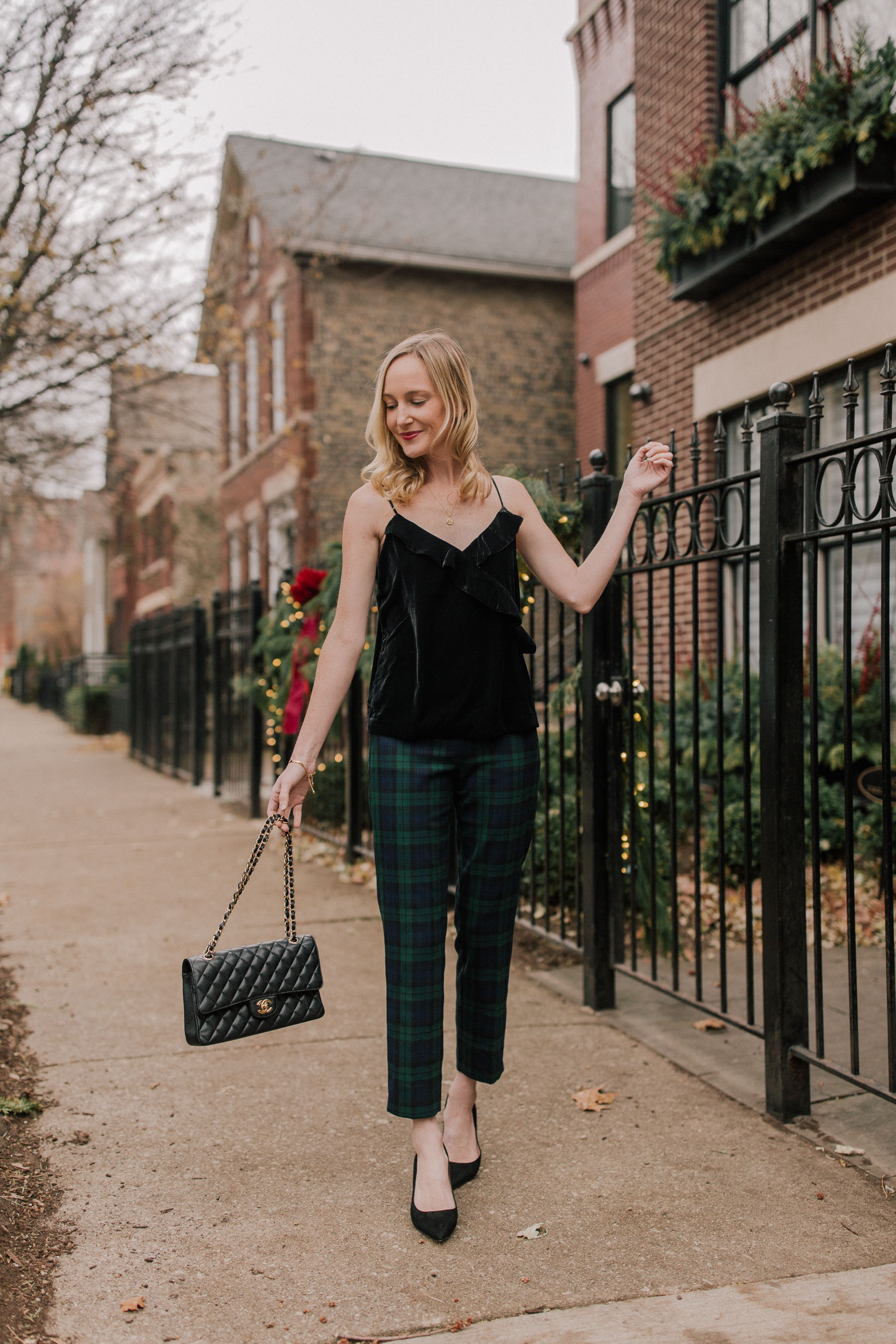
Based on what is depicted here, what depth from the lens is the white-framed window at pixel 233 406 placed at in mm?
17688

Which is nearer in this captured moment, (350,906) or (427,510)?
(427,510)

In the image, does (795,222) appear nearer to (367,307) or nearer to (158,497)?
(367,307)

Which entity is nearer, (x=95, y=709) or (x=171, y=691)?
(x=171, y=691)

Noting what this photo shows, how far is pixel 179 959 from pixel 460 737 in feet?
9.09

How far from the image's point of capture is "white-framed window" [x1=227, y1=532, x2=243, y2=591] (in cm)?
1827

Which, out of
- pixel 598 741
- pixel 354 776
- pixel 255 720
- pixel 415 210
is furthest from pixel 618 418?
pixel 598 741

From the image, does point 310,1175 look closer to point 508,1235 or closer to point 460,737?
point 508,1235

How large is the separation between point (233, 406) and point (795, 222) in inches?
540

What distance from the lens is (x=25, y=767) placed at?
1404 cm

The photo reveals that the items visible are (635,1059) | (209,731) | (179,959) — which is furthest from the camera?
(209,731)

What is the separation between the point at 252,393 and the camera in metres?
17.1

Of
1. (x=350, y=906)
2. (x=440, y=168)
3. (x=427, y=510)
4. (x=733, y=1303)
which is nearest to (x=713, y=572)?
(x=350, y=906)

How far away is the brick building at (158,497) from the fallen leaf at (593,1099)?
27.2ft

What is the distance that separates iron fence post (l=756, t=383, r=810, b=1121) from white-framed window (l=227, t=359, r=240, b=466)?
15.1m
